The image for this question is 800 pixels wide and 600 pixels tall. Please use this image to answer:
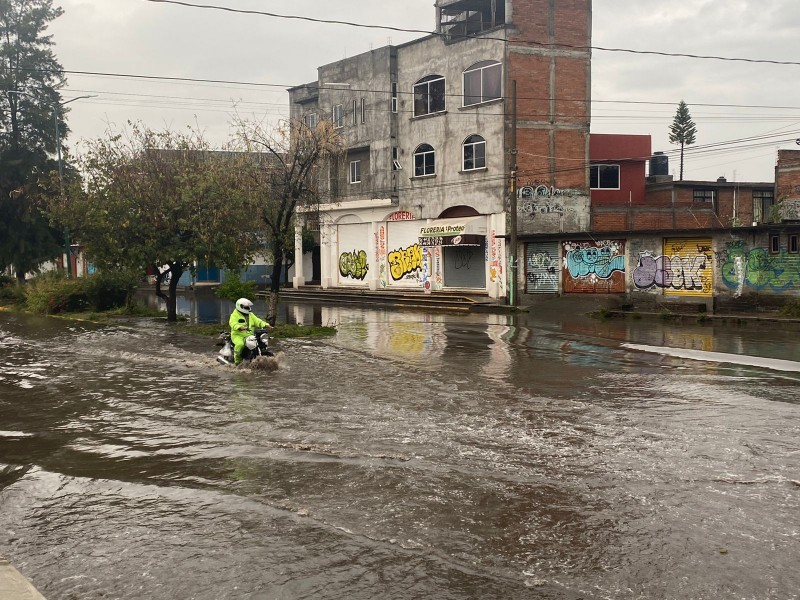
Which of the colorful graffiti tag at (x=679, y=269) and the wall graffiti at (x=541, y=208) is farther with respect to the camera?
the wall graffiti at (x=541, y=208)

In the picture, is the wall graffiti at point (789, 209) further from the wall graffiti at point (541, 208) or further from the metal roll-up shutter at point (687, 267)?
the metal roll-up shutter at point (687, 267)

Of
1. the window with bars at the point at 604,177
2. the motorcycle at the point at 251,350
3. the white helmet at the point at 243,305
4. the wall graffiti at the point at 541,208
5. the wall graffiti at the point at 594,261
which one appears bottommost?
the motorcycle at the point at 251,350

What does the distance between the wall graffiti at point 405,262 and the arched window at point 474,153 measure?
507 centimetres

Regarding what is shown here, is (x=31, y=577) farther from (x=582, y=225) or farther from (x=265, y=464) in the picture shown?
(x=582, y=225)

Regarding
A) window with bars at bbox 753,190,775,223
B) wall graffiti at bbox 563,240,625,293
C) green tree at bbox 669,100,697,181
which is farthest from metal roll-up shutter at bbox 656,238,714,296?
green tree at bbox 669,100,697,181

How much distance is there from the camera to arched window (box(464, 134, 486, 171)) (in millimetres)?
33188

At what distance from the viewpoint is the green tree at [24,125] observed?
1566 inches

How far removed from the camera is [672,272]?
26.2 meters

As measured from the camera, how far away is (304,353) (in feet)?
56.5

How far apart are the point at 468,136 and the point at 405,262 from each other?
24.1 ft

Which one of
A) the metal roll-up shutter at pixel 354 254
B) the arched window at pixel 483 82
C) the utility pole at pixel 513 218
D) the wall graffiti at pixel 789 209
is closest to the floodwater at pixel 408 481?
the utility pole at pixel 513 218

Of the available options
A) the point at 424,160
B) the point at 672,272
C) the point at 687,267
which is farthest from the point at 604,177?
the point at 687,267

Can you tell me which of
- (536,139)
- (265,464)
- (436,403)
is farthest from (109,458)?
(536,139)

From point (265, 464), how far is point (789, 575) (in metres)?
5.10
